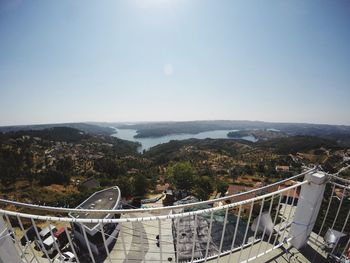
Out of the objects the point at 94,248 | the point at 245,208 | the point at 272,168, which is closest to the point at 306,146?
the point at 272,168

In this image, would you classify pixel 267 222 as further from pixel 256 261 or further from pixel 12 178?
pixel 12 178

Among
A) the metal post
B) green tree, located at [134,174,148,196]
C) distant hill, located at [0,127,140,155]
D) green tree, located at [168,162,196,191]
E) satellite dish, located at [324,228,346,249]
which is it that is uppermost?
the metal post

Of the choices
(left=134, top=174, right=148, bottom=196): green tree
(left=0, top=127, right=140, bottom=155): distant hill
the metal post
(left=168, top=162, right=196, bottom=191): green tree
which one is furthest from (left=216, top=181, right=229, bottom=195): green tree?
(left=0, top=127, right=140, bottom=155): distant hill

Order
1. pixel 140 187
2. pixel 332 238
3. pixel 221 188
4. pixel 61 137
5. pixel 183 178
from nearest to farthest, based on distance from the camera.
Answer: pixel 332 238 → pixel 183 178 → pixel 221 188 → pixel 140 187 → pixel 61 137

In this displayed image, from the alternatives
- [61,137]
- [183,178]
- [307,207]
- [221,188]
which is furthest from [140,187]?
[61,137]

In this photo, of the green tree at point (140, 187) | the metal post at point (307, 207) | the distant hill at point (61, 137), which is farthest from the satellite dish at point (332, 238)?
the distant hill at point (61, 137)

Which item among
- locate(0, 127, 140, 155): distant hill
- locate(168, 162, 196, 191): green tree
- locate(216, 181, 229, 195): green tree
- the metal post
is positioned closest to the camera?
the metal post

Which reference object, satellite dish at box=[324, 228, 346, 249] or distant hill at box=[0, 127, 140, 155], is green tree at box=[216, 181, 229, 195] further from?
distant hill at box=[0, 127, 140, 155]

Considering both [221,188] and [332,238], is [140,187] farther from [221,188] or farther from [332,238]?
[332,238]
